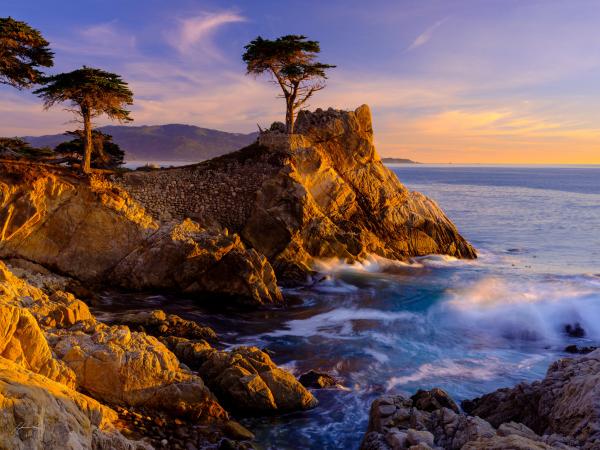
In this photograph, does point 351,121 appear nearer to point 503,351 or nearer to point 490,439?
point 503,351

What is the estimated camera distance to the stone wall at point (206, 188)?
75.5ft

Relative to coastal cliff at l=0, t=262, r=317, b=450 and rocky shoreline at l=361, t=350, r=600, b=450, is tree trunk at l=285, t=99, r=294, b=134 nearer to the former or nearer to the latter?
coastal cliff at l=0, t=262, r=317, b=450

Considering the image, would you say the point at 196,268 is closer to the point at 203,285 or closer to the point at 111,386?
the point at 203,285

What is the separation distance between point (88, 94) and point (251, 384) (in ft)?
53.5

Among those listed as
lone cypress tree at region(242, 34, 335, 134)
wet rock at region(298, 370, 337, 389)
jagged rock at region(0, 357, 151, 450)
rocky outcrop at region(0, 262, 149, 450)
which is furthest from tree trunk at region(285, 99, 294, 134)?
jagged rock at region(0, 357, 151, 450)

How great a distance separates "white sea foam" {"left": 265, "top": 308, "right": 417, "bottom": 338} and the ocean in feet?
0.13

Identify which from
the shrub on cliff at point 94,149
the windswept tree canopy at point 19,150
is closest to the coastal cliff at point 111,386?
the windswept tree canopy at point 19,150

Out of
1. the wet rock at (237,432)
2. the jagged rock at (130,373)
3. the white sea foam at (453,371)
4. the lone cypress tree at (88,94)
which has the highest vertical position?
the lone cypress tree at (88,94)

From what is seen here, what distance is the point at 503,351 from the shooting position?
14500mm

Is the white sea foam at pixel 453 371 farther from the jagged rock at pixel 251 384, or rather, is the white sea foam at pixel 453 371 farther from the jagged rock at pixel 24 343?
the jagged rock at pixel 24 343

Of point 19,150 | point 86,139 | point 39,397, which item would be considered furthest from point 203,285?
point 39,397

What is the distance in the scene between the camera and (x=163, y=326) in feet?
42.0

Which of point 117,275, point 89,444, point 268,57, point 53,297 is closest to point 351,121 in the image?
point 268,57

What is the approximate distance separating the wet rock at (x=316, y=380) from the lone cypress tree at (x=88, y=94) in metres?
15.1
